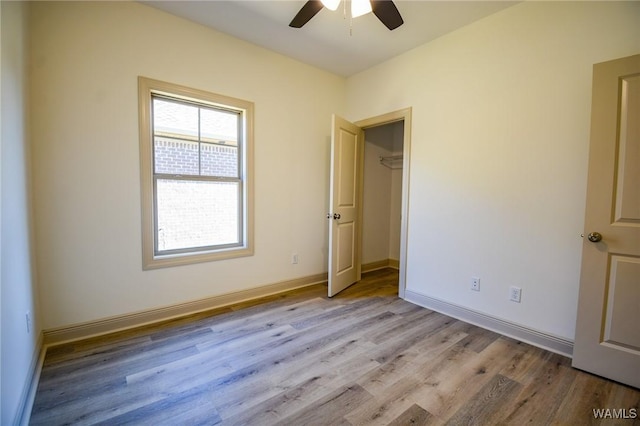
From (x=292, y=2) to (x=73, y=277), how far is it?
9.03ft

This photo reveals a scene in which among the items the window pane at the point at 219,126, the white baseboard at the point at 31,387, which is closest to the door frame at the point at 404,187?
the window pane at the point at 219,126

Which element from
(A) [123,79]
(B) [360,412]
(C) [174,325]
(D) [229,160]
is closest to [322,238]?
(D) [229,160]

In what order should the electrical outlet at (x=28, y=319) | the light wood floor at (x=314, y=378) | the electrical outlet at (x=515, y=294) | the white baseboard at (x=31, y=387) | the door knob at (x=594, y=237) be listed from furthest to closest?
the electrical outlet at (x=515, y=294) → the door knob at (x=594, y=237) → the electrical outlet at (x=28, y=319) → the light wood floor at (x=314, y=378) → the white baseboard at (x=31, y=387)

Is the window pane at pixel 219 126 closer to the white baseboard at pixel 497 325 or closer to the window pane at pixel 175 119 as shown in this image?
the window pane at pixel 175 119

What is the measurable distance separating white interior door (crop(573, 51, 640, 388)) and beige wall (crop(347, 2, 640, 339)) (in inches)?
7.9

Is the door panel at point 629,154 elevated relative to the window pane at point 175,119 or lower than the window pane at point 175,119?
lower

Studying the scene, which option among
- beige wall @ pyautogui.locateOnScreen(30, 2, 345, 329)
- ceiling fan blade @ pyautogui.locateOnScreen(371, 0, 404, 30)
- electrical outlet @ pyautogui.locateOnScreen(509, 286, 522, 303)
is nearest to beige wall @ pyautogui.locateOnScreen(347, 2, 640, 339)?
electrical outlet @ pyautogui.locateOnScreen(509, 286, 522, 303)

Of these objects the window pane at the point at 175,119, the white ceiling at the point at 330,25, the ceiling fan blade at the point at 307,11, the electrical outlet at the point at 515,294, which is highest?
the white ceiling at the point at 330,25

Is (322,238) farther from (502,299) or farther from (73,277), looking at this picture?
(73,277)

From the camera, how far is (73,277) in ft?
6.82

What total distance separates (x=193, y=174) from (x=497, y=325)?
310cm

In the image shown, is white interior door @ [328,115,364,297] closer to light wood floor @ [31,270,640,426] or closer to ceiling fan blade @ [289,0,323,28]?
light wood floor @ [31,270,640,426]

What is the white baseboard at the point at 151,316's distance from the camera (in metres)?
Answer: 2.07

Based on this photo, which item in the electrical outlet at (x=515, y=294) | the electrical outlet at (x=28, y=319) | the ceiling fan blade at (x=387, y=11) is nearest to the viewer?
the electrical outlet at (x=28, y=319)
